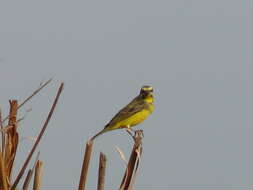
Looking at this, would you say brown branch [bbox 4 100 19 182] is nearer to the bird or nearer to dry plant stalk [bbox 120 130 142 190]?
dry plant stalk [bbox 120 130 142 190]

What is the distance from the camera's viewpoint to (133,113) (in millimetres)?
9773

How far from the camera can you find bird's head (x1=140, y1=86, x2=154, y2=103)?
1020 centimetres

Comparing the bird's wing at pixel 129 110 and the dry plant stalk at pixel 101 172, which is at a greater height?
the bird's wing at pixel 129 110

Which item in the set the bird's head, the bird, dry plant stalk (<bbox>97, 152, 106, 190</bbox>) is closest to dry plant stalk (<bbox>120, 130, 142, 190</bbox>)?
dry plant stalk (<bbox>97, 152, 106, 190</bbox>)

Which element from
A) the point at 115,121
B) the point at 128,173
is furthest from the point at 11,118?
the point at 115,121

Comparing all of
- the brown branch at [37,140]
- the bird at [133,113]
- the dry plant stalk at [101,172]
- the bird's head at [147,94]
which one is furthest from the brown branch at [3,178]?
the bird's head at [147,94]

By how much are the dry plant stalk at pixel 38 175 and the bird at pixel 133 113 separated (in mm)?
6523

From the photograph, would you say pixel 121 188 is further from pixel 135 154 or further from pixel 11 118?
pixel 11 118

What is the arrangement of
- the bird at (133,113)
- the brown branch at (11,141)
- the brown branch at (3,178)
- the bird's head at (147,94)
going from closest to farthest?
1. the brown branch at (3,178)
2. the brown branch at (11,141)
3. the bird at (133,113)
4. the bird's head at (147,94)

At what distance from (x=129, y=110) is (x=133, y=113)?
105 millimetres

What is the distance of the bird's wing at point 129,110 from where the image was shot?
9633 millimetres

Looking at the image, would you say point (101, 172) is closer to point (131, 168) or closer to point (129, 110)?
point (131, 168)

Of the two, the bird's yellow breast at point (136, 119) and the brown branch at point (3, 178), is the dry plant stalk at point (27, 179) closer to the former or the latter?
A: the brown branch at point (3, 178)

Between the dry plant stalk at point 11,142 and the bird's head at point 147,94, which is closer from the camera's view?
the dry plant stalk at point 11,142
